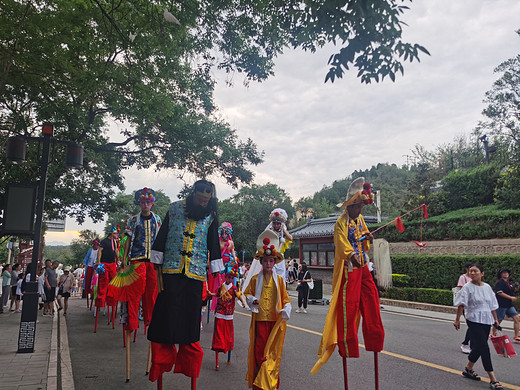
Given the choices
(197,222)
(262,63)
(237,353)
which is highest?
(262,63)

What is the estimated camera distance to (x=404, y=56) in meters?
4.87

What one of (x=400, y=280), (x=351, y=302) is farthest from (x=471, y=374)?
(x=400, y=280)

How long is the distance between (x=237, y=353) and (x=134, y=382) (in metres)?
2.30

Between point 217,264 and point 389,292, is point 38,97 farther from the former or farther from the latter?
point 389,292

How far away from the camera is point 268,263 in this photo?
5.32 m

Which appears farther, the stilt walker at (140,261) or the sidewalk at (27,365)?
the stilt walker at (140,261)

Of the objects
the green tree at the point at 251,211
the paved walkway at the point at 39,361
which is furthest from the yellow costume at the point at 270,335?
the green tree at the point at 251,211

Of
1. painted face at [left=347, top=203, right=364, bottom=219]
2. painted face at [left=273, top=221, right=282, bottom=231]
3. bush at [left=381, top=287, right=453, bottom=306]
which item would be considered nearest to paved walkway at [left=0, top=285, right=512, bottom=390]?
painted face at [left=273, top=221, right=282, bottom=231]

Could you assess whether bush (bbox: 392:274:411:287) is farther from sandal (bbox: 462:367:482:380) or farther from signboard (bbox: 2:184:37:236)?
signboard (bbox: 2:184:37:236)

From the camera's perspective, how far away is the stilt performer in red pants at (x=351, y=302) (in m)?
4.88

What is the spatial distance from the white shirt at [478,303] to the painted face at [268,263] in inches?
132

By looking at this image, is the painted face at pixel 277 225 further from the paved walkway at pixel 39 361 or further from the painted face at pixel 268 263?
the paved walkway at pixel 39 361

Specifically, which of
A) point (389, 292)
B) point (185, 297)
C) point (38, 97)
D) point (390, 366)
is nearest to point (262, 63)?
point (185, 297)

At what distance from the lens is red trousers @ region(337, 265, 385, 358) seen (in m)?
4.88
